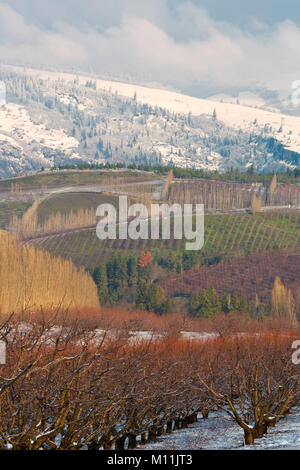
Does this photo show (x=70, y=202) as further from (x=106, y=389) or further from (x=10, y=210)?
(x=106, y=389)

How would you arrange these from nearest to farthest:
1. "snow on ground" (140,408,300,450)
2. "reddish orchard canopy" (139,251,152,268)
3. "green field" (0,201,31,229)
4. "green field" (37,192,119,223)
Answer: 1. "snow on ground" (140,408,300,450)
2. "reddish orchard canopy" (139,251,152,268)
3. "green field" (0,201,31,229)
4. "green field" (37,192,119,223)

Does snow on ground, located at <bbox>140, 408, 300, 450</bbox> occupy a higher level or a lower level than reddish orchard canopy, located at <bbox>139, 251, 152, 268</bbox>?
lower

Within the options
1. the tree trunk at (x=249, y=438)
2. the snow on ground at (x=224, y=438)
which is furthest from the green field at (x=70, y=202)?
the tree trunk at (x=249, y=438)

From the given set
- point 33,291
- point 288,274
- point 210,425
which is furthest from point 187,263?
point 210,425

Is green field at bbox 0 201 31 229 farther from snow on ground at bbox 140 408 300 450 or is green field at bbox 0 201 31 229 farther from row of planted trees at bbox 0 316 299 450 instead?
snow on ground at bbox 140 408 300 450

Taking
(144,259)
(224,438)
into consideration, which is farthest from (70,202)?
(224,438)

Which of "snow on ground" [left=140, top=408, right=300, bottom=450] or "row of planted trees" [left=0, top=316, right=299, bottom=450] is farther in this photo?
"snow on ground" [left=140, top=408, right=300, bottom=450]

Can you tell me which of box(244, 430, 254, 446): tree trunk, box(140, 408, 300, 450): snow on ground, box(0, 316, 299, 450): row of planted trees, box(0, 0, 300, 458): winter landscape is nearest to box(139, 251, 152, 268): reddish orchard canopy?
box(0, 0, 300, 458): winter landscape

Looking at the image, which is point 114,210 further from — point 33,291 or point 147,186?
point 33,291
